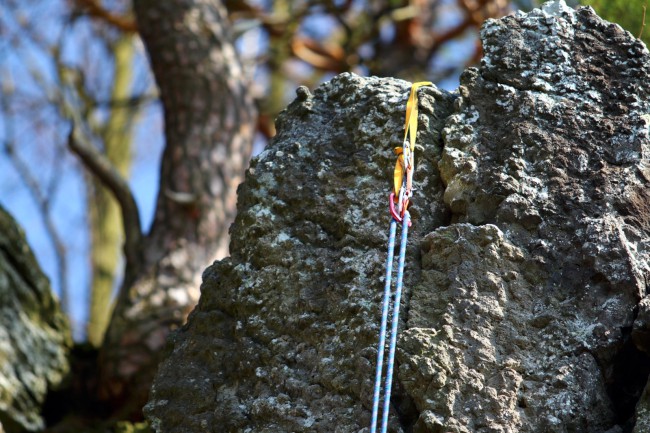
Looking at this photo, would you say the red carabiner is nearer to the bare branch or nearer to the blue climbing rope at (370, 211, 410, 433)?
the blue climbing rope at (370, 211, 410, 433)

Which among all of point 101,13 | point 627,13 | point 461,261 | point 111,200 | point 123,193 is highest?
point 111,200

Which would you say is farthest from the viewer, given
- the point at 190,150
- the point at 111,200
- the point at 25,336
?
the point at 111,200

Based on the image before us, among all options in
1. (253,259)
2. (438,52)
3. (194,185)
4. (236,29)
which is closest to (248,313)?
(253,259)

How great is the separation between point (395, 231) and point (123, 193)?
2.69 metres

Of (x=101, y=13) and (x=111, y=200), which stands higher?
(x=111, y=200)

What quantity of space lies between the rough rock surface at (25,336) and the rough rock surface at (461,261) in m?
A: 1.48

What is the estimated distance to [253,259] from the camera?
6.84ft

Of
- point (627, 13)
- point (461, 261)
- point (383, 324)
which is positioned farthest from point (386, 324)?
point (627, 13)

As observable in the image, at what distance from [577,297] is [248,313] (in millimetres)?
739

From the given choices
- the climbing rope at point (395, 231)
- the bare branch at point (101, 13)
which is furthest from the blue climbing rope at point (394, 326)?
the bare branch at point (101, 13)

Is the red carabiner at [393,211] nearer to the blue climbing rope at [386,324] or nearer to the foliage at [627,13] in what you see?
the blue climbing rope at [386,324]

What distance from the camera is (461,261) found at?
187cm

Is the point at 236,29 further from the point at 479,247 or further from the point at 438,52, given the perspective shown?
the point at 479,247

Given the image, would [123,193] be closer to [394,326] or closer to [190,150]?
[190,150]
